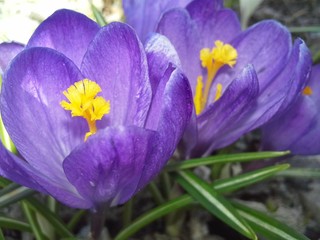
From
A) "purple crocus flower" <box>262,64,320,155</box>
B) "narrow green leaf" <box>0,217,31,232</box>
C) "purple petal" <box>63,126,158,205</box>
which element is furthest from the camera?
"purple crocus flower" <box>262,64,320,155</box>

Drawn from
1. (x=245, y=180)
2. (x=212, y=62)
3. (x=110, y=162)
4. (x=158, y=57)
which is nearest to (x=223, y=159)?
(x=245, y=180)

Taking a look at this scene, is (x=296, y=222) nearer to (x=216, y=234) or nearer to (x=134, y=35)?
(x=216, y=234)

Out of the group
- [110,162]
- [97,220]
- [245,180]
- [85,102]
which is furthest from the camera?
[245,180]

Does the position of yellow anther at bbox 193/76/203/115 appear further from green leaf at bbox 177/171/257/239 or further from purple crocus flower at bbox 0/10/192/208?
purple crocus flower at bbox 0/10/192/208

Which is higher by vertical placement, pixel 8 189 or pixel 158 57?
pixel 158 57

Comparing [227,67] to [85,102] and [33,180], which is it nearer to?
[85,102]

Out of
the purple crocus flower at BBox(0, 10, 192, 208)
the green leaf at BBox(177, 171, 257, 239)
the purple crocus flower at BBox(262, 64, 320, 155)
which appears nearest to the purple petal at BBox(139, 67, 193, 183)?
the purple crocus flower at BBox(0, 10, 192, 208)

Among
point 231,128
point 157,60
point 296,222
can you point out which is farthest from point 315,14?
point 157,60
